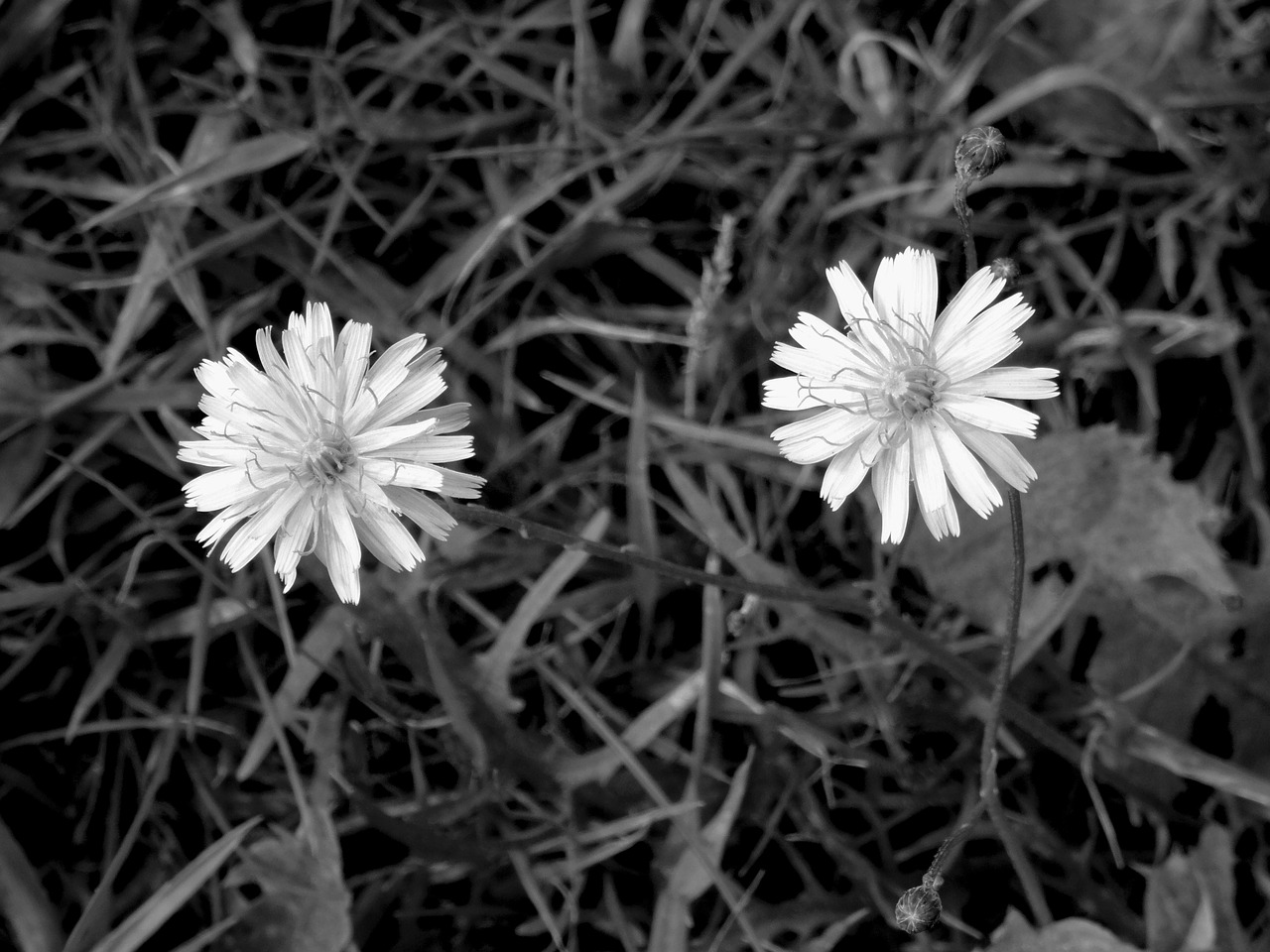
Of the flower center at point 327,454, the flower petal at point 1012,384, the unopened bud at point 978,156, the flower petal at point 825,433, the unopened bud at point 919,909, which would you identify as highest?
the unopened bud at point 978,156

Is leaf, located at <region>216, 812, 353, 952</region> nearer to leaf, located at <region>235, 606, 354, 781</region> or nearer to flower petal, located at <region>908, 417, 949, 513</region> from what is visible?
leaf, located at <region>235, 606, 354, 781</region>

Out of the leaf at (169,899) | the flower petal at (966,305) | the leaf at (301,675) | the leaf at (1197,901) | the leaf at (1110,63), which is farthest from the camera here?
the leaf at (1110,63)

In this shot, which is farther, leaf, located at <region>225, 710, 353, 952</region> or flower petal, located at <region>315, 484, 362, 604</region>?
leaf, located at <region>225, 710, 353, 952</region>

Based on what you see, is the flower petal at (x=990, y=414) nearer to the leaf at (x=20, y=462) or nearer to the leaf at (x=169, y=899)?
the leaf at (x=169, y=899)

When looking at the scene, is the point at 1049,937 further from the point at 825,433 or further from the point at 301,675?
the point at 301,675

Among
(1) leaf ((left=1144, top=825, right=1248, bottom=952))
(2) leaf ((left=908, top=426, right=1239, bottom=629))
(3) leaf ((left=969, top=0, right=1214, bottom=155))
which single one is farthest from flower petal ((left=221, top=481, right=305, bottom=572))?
(3) leaf ((left=969, top=0, right=1214, bottom=155))

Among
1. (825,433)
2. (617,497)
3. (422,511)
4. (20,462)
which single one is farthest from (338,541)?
(20,462)

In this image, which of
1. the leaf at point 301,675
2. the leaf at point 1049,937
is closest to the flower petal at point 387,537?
the leaf at point 301,675

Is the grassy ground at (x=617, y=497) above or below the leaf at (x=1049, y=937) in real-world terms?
above
